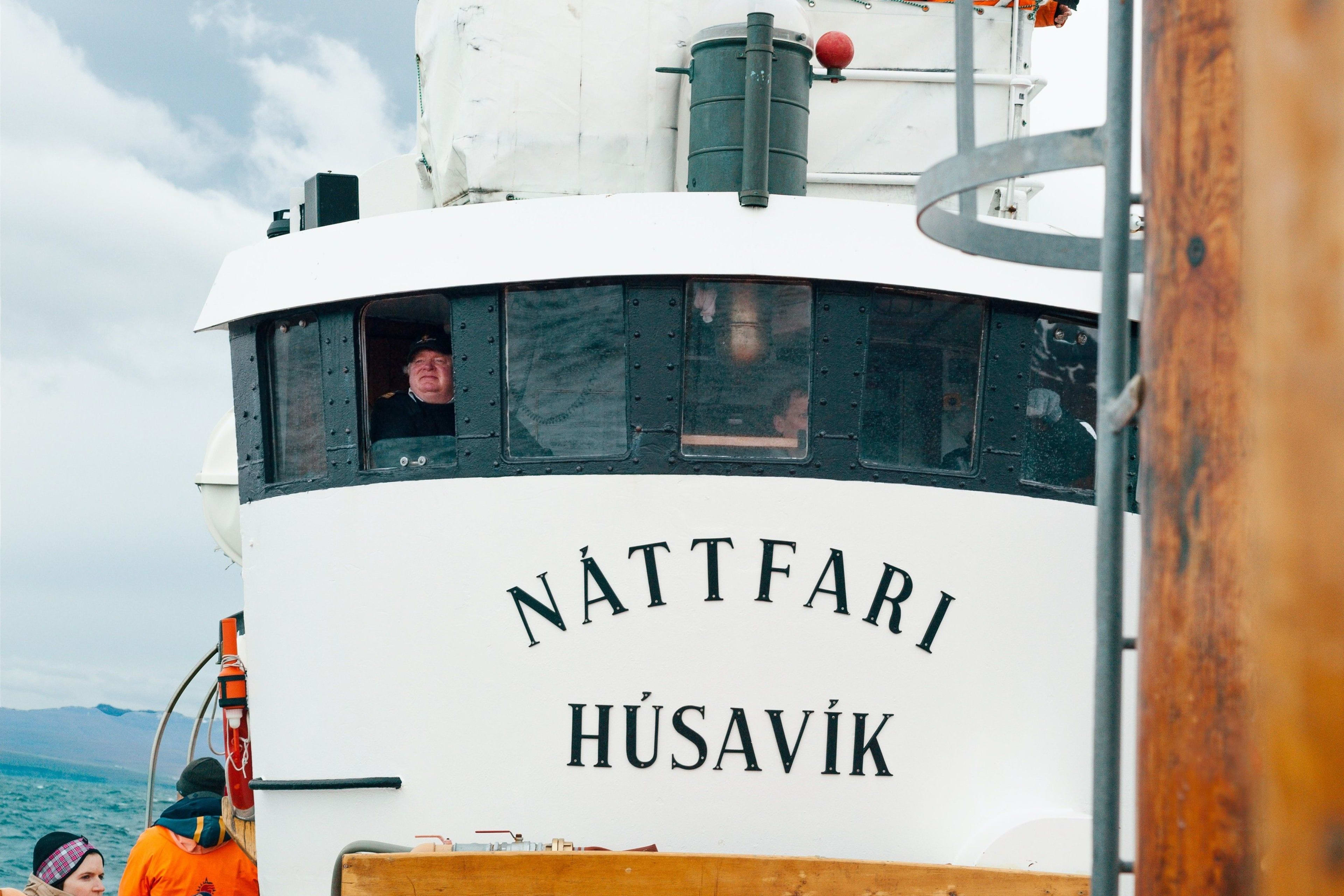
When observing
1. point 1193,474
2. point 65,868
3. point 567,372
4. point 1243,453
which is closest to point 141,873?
point 65,868

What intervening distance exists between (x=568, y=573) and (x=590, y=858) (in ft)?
4.18

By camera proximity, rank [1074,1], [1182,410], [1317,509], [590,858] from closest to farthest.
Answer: [1317,509] < [1182,410] < [590,858] < [1074,1]

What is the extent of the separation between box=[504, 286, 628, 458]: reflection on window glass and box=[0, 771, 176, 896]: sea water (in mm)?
30450

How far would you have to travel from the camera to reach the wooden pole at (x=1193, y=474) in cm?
182

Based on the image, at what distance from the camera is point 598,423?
5906 millimetres

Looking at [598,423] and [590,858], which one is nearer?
[590,858]

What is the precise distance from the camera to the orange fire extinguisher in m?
7.48

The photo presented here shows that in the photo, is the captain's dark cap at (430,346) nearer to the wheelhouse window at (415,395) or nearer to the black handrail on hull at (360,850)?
the wheelhouse window at (415,395)

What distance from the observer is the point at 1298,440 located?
1.67 metres

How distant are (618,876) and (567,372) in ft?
7.00

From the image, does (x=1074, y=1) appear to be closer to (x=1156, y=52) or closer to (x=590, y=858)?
(x=590, y=858)

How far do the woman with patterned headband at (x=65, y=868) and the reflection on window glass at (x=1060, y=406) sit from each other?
4.84 metres

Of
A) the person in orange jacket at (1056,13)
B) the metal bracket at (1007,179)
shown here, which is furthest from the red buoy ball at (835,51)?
the metal bracket at (1007,179)

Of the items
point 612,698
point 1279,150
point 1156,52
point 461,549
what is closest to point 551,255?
point 461,549
